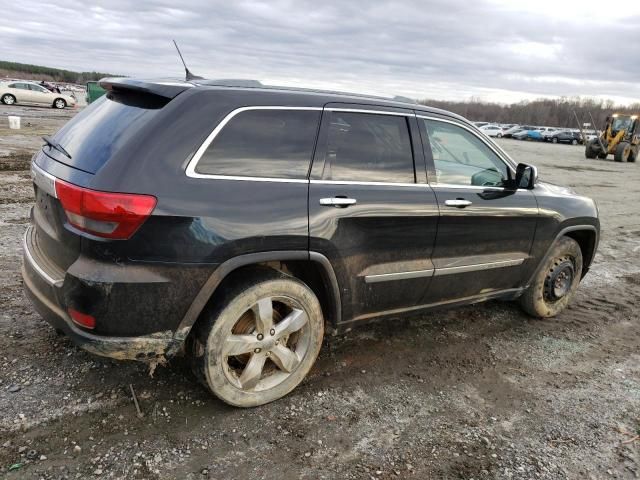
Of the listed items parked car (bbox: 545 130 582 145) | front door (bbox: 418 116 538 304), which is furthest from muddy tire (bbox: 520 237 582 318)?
parked car (bbox: 545 130 582 145)

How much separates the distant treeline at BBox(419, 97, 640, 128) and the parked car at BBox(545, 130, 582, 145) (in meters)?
41.1

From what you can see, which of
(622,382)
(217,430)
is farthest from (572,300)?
(217,430)

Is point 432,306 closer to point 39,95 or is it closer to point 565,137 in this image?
point 39,95

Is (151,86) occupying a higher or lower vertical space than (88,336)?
higher

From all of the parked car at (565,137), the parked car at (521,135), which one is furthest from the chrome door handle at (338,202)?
the parked car at (521,135)

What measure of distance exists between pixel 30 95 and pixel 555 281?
36.4 meters

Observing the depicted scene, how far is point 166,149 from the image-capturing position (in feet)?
8.36

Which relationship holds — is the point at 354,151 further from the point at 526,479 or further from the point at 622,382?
the point at 622,382

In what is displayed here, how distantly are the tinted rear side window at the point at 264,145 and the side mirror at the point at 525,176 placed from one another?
185 centimetres

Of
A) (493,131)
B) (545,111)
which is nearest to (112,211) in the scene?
(493,131)

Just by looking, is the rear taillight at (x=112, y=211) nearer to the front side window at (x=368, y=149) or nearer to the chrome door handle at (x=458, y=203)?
the front side window at (x=368, y=149)

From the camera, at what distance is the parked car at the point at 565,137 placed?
4874 centimetres

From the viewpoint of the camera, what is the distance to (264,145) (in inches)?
112

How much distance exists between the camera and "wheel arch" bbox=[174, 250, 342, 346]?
2.65 m
